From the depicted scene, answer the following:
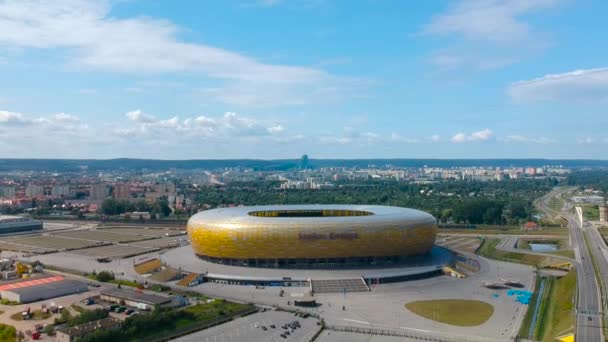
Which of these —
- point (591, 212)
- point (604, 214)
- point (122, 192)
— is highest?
point (122, 192)

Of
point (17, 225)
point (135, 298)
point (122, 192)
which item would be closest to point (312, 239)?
point (135, 298)

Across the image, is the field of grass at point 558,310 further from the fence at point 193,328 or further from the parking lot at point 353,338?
the fence at point 193,328

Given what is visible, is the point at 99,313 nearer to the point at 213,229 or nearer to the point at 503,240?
the point at 213,229

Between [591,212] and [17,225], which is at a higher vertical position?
[591,212]

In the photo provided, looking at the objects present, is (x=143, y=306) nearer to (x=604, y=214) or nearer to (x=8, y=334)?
(x=8, y=334)

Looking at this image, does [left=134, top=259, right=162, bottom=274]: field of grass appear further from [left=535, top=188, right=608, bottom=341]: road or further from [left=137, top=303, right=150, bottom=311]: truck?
[left=535, top=188, right=608, bottom=341]: road

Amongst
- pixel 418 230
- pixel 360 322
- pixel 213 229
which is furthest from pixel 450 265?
pixel 213 229
